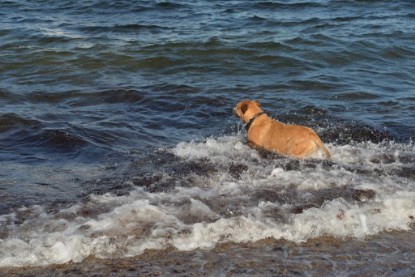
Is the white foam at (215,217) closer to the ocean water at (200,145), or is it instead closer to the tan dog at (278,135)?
the ocean water at (200,145)

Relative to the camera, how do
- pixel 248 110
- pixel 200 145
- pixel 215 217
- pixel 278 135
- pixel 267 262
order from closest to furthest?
1. pixel 267 262
2. pixel 215 217
3. pixel 278 135
4. pixel 200 145
5. pixel 248 110

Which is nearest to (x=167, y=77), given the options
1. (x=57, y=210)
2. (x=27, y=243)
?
(x=57, y=210)

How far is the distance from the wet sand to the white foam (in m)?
0.13

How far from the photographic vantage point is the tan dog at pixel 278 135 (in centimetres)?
749

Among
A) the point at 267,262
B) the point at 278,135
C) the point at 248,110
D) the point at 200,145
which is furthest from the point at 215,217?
the point at 248,110

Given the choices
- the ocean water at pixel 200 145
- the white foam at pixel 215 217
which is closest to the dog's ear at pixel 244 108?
the ocean water at pixel 200 145

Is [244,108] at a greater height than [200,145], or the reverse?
[244,108]

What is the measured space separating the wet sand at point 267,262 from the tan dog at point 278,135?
7.42 ft

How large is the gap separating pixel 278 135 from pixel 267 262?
125 inches

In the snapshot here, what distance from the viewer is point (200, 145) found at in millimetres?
8234

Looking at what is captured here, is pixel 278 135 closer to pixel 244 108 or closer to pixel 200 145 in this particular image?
pixel 244 108

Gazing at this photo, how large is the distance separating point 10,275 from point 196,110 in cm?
568

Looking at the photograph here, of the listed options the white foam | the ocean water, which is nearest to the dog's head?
the ocean water

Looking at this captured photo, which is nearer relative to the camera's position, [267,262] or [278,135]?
[267,262]
